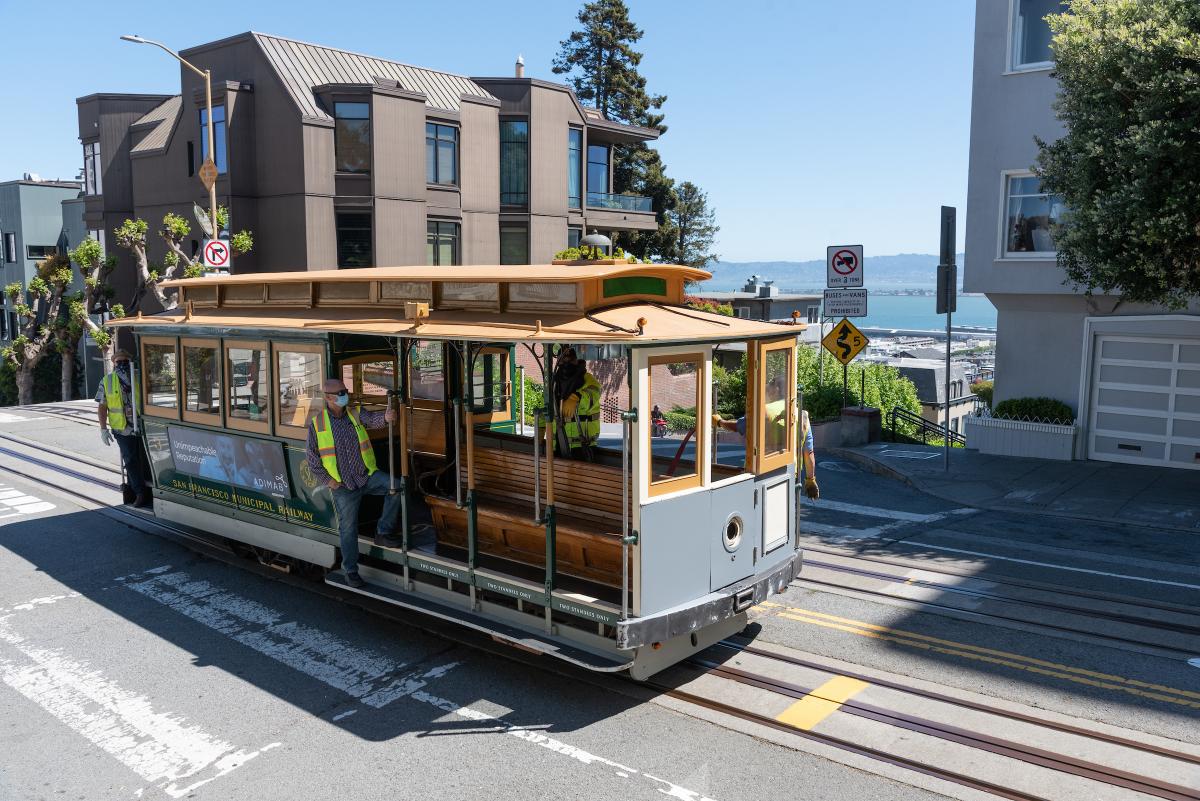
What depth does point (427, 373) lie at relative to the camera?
925cm

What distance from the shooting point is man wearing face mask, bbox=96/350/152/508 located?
440 inches

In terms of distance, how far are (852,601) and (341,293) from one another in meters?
5.60

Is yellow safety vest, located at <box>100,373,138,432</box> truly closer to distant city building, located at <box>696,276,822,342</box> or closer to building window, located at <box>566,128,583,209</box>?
building window, located at <box>566,128,583,209</box>

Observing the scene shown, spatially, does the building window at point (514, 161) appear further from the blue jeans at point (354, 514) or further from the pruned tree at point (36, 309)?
the blue jeans at point (354, 514)

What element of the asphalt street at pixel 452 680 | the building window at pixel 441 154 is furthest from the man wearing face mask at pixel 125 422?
the building window at pixel 441 154

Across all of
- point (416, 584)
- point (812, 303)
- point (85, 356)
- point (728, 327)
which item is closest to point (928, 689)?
point (728, 327)

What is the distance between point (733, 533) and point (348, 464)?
3358 millimetres

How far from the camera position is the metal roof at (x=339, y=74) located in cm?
2639

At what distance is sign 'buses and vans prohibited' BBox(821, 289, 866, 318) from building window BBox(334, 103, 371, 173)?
52.1ft

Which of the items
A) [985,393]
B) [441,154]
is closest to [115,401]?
[441,154]

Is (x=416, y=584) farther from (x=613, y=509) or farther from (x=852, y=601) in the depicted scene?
(x=852, y=601)

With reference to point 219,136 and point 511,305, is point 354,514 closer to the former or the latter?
point 511,305

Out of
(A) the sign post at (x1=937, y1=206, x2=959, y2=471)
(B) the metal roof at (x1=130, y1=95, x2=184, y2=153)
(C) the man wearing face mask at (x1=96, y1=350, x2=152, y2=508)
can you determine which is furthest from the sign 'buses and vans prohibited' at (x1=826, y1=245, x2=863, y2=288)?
(B) the metal roof at (x1=130, y1=95, x2=184, y2=153)

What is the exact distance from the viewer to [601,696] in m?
6.98
